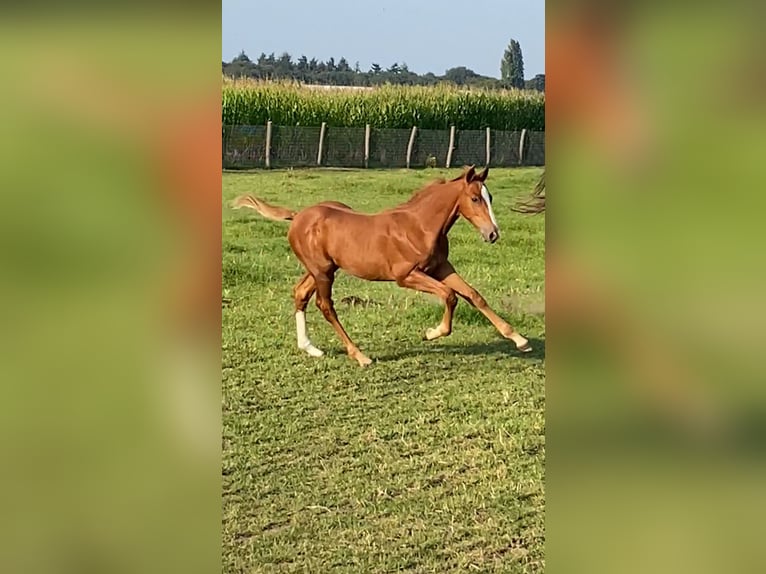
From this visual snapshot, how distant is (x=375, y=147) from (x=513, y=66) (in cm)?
44

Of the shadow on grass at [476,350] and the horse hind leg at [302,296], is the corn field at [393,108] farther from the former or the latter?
the shadow on grass at [476,350]

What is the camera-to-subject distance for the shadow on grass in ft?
7.99

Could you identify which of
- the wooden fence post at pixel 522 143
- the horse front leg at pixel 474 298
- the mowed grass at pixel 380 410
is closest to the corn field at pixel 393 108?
the wooden fence post at pixel 522 143

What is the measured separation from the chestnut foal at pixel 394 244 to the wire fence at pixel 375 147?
113 mm

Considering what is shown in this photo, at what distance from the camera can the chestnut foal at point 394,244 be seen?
2.37 m

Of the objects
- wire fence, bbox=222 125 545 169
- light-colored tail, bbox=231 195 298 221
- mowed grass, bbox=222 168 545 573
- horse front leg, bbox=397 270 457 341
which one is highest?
wire fence, bbox=222 125 545 169

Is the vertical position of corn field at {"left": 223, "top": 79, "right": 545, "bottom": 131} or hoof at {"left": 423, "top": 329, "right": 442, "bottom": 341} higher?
corn field at {"left": 223, "top": 79, "right": 545, "bottom": 131}

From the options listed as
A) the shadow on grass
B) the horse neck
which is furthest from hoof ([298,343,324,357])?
the horse neck

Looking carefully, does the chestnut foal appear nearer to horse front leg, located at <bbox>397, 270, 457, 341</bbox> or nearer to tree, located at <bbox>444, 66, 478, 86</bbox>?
horse front leg, located at <bbox>397, 270, 457, 341</bbox>

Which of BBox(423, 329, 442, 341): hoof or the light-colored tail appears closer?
the light-colored tail
